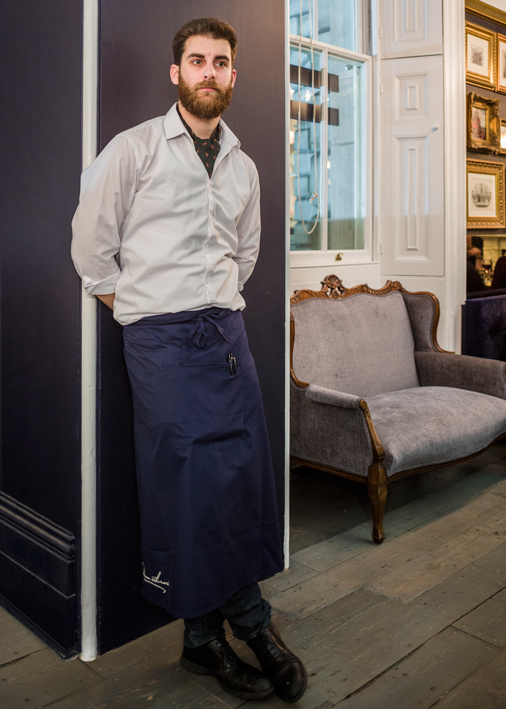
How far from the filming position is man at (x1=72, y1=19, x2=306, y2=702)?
1.79 metres

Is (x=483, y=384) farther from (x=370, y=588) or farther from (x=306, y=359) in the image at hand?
(x=370, y=588)

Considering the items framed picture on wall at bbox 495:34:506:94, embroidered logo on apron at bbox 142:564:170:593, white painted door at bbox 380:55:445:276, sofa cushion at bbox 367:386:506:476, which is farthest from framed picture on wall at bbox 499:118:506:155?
embroidered logo on apron at bbox 142:564:170:593

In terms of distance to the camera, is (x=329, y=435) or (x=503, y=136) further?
(x=503, y=136)

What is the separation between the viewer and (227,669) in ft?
6.18

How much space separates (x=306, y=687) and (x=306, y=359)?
182 centimetres

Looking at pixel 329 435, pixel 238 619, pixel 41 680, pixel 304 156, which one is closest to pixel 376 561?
pixel 329 435

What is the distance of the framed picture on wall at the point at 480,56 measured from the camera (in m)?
4.49

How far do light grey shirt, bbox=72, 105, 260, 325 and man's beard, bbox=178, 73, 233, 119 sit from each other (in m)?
0.05

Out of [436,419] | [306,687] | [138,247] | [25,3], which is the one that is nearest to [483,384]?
[436,419]

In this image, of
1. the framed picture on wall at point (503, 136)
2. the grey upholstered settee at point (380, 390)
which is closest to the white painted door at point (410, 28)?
the framed picture on wall at point (503, 136)

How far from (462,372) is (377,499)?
1261 mm

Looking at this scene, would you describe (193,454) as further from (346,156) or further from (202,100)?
(346,156)

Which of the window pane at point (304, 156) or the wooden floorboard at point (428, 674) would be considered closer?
the wooden floorboard at point (428, 674)

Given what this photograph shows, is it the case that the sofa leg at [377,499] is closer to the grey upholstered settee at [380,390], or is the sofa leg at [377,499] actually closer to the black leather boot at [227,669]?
the grey upholstered settee at [380,390]
